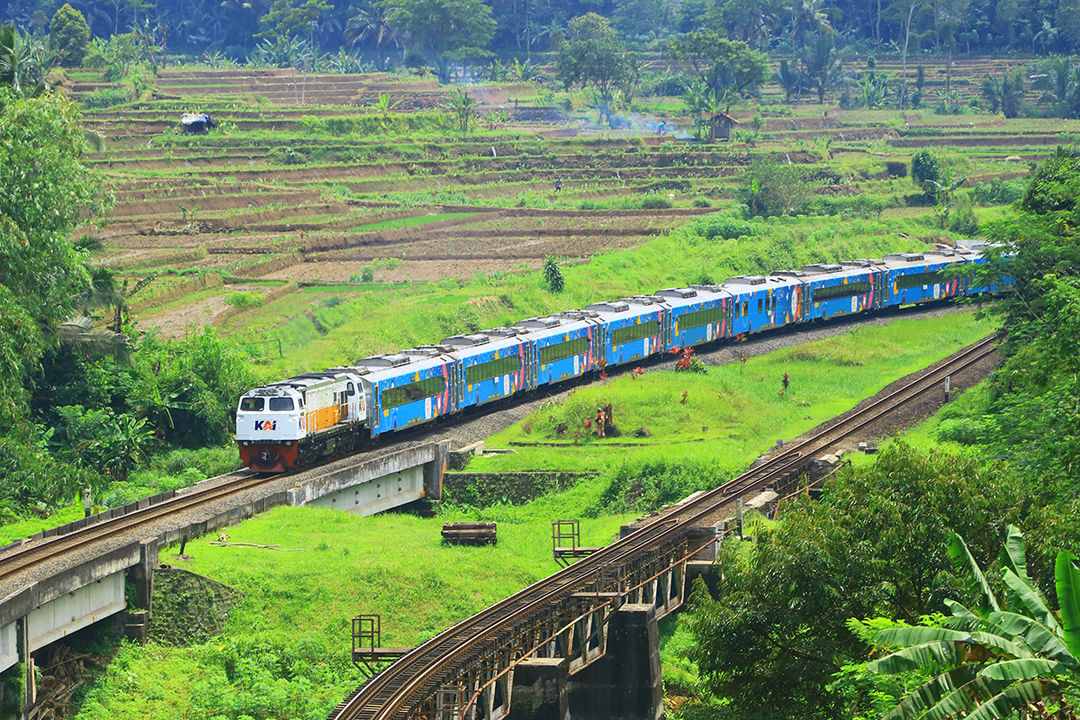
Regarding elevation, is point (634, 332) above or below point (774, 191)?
below

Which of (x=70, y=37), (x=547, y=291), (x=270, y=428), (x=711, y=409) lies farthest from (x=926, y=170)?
(x=70, y=37)

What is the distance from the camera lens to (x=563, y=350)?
47906mm

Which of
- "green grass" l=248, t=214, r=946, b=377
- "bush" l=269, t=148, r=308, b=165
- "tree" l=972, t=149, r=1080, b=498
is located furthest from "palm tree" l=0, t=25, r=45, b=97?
"bush" l=269, t=148, r=308, b=165

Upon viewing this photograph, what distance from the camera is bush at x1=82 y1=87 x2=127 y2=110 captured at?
329ft

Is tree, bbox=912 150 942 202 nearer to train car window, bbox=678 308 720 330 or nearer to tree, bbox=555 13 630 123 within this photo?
tree, bbox=555 13 630 123

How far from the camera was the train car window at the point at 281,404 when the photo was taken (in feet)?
117

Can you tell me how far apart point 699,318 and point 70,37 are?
7760 centimetres

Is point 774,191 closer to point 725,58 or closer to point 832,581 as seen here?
point 725,58

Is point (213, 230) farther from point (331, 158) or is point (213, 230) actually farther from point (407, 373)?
point (407, 373)

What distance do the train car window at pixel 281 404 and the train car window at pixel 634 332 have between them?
56.5ft

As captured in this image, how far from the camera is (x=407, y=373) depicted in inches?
1591

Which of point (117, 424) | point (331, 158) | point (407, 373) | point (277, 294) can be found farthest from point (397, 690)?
point (331, 158)

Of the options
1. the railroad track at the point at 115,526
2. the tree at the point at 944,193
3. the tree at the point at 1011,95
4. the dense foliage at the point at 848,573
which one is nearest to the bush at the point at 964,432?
the dense foliage at the point at 848,573

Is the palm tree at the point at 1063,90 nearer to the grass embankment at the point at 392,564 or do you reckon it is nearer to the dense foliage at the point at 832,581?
the grass embankment at the point at 392,564
